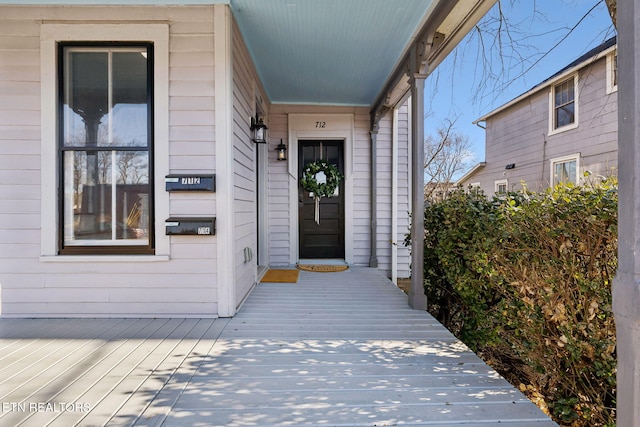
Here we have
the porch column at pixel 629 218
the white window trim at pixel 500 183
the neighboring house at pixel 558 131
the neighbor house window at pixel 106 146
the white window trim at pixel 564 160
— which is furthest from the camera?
the white window trim at pixel 500 183

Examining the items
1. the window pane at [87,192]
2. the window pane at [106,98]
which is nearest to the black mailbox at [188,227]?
the window pane at [87,192]

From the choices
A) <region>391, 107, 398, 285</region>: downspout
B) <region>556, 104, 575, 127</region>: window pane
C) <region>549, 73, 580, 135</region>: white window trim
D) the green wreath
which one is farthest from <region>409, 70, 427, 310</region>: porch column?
<region>556, 104, 575, 127</region>: window pane

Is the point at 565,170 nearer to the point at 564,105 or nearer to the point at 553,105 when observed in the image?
the point at 564,105

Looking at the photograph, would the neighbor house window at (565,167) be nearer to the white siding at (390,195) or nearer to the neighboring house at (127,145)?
the white siding at (390,195)

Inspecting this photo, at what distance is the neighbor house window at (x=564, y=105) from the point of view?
6.57 m

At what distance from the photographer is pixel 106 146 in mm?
2877

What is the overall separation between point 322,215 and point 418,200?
8.10 ft

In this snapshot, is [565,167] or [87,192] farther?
[565,167]

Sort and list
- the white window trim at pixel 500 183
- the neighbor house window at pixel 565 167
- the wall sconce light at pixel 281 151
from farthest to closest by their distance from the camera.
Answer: the white window trim at pixel 500 183 < the neighbor house window at pixel 565 167 < the wall sconce light at pixel 281 151

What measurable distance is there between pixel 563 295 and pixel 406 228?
3.54 meters

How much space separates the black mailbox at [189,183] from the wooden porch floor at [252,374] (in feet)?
3.73

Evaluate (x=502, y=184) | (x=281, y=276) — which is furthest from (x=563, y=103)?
(x=281, y=276)

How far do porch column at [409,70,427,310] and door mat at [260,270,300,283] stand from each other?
1.61 meters

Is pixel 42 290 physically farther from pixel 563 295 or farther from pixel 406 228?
pixel 406 228
